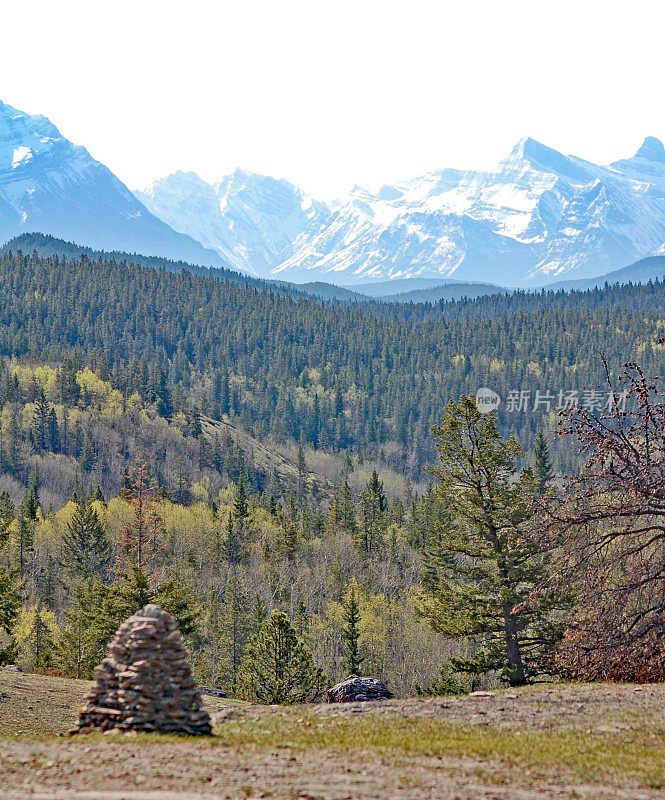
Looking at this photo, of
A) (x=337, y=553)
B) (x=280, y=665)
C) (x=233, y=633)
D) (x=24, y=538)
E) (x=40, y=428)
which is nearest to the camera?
(x=280, y=665)

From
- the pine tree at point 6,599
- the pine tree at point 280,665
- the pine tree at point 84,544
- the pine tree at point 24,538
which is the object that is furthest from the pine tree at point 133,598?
the pine tree at point 24,538

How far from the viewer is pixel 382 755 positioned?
1534cm

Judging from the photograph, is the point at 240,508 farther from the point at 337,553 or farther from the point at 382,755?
the point at 382,755

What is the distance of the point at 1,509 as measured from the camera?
315 ft

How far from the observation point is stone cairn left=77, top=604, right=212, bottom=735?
55.6 ft

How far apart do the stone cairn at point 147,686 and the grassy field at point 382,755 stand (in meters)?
0.64

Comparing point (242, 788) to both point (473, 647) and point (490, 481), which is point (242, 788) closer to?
point (490, 481)

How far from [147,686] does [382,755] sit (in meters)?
4.75

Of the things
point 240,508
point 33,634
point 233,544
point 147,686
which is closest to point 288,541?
point 233,544

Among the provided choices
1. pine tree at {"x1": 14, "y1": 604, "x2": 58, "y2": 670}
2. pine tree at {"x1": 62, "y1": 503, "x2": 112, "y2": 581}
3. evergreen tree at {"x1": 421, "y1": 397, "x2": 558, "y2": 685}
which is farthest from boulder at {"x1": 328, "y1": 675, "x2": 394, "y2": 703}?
pine tree at {"x1": 62, "y1": 503, "x2": 112, "y2": 581}

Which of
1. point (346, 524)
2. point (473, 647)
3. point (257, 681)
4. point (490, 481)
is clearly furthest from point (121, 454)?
point (490, 481)

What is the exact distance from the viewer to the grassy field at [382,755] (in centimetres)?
1332

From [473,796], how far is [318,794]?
2.27 m

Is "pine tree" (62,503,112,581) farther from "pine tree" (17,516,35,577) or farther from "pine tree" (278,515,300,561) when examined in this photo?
"pine tree" (278,515,300,561)
